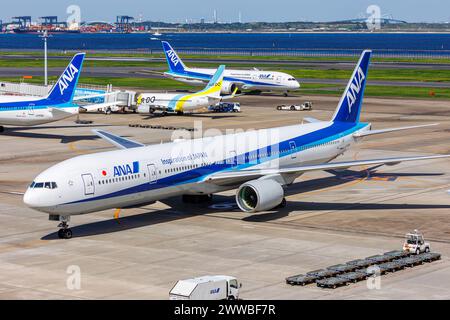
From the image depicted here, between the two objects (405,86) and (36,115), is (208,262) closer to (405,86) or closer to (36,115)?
(36,115)

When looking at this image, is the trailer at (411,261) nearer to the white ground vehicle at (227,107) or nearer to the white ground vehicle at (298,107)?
the white ground vehicle at (227,107)

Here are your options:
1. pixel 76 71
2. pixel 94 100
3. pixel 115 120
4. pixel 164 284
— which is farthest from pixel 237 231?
pixel 94 100

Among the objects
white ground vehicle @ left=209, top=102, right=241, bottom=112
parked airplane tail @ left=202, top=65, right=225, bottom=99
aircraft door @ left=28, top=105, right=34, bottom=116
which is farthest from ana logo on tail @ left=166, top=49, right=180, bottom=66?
aircraft door @ left=28, top=105, right=34, bottom=116

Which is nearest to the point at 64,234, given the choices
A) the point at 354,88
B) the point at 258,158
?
the point at 258,158

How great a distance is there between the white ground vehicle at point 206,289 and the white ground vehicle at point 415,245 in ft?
37.9

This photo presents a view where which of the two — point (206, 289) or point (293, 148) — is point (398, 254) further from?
point (293, 148)

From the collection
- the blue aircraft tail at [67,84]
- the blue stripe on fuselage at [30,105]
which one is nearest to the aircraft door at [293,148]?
the blue aircraft tail at [67,84]

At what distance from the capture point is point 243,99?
13488 centimetres

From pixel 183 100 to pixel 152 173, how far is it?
6082 centimetres

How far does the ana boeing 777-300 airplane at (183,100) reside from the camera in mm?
108250

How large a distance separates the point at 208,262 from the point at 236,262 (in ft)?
4.34

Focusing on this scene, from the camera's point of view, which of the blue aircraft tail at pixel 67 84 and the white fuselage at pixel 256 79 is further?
→ the white fuselage at pixel 256 79

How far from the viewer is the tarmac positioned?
3678cm

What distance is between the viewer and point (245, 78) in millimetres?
143375
